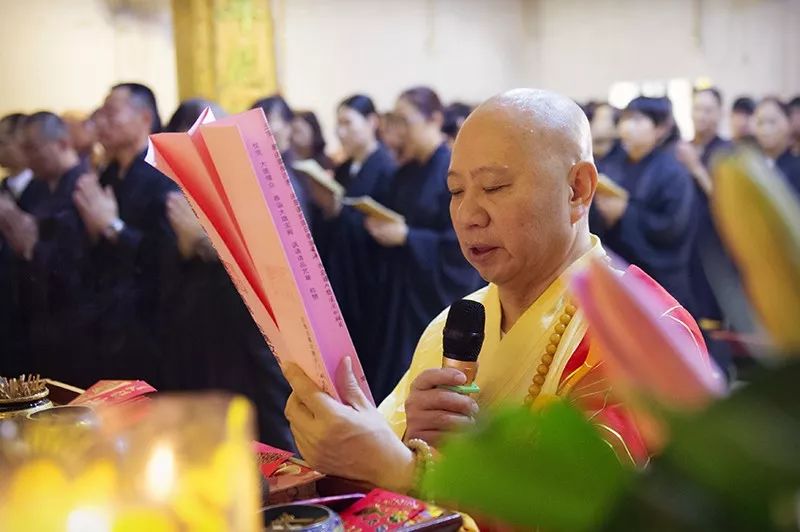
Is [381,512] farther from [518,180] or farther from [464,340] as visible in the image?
[518,180]

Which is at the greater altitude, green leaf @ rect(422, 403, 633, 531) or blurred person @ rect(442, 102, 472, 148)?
green leaf @ rect(422, 403, 633, 531)

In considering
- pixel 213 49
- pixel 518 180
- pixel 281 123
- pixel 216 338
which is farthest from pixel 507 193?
pixel 213 49

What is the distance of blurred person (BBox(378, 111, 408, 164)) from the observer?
5.36 meters

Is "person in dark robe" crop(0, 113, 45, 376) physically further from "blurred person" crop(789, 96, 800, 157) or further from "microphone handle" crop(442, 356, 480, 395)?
"blurred person" crop(789, 96, 800, 157)

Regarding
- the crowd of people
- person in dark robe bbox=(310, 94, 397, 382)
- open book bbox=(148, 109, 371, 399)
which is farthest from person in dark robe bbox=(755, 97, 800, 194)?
open book bbox=(148, 109, 371, 399)

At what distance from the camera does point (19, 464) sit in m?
0.36

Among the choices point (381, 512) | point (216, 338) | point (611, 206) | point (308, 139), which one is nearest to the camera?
point (381, 512)

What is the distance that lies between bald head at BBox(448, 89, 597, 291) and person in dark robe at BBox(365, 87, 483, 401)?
10.6ft

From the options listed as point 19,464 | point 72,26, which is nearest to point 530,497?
point 19,464

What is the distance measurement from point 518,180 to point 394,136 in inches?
162

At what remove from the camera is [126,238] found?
4.45 metres

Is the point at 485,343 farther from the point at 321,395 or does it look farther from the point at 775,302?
the point at 775,302

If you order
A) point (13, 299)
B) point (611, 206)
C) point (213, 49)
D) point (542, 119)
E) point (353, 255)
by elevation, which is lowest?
point (13, 299)

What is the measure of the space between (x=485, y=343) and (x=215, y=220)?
70 centimetres
